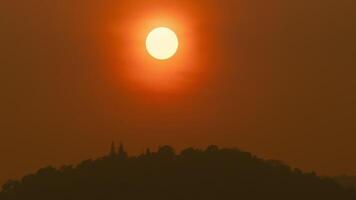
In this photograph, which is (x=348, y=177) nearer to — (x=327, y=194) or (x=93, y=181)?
(x=327, y=194)

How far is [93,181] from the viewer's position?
135m

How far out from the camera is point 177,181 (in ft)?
442

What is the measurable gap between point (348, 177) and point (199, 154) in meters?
58.0

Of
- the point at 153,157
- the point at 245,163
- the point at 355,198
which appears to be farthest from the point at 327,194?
the point at 153,157

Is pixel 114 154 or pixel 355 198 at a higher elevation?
pixel 114 154

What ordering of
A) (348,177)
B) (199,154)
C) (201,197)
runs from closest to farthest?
(201,197)
(199,154)
(348,177)

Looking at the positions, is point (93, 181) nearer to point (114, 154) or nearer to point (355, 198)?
point (114, 154)

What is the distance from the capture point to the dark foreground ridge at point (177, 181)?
133 metres

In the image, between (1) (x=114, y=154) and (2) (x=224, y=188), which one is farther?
(1) (x=114, y=154)

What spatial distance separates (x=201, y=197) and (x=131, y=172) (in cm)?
1205

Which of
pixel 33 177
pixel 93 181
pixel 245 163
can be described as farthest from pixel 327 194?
pixel 33 177

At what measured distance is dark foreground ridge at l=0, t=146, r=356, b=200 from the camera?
133000mm

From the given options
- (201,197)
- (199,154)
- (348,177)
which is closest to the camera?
(201,197)

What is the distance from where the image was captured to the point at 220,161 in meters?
140
